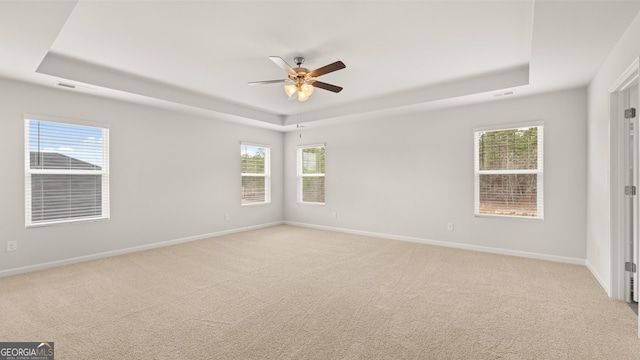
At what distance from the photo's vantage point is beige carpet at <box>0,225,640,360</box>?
6.84 ft

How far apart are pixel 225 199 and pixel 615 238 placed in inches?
234

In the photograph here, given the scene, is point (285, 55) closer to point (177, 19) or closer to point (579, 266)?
point (177, 19)

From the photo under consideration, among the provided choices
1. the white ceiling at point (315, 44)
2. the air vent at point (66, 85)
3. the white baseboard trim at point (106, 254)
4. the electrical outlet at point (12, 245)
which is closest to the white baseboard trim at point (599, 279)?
the white ceiling at point (315, 44)

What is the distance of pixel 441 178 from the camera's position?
5.21m

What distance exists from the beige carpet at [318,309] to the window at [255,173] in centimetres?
253

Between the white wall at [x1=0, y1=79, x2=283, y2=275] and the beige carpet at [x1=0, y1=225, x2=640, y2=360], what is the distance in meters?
0.44

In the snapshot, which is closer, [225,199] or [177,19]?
[177,19]

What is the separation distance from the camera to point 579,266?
3979 mm

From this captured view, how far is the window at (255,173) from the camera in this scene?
6.67 meters

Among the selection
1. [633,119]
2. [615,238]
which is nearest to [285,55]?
[633,119]

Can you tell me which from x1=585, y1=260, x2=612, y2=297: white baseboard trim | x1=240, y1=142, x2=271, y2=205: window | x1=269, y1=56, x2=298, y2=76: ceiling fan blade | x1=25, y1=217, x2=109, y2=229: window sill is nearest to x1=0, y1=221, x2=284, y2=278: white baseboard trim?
x1=25, y1=217, x2=109, y2=229: window sill

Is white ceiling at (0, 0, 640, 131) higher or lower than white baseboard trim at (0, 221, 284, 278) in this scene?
higher

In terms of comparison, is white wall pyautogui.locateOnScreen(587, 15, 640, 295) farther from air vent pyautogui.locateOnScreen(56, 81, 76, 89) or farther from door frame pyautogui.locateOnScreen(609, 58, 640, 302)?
air vent pyautogui.locateOnScreen(56, 81, 76, 89)

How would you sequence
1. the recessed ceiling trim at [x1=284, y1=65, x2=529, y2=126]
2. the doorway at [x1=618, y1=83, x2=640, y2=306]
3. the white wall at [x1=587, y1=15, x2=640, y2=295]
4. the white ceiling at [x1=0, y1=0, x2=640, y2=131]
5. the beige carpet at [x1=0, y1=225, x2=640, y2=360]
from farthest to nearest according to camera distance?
the recessed ceiling trim at [x1=284, y1=65, x2=529, y2=126], the doorway at [x1=618, y1=83, x2=640, y2=306], the white wall at [x1=587, y1=15, x2=640, y2=295], the white ceiling at [x1=0, y1=0, x2=640, y2=131], the beige carpet at [x1=0, y1=225, x2=640, y2=360]
